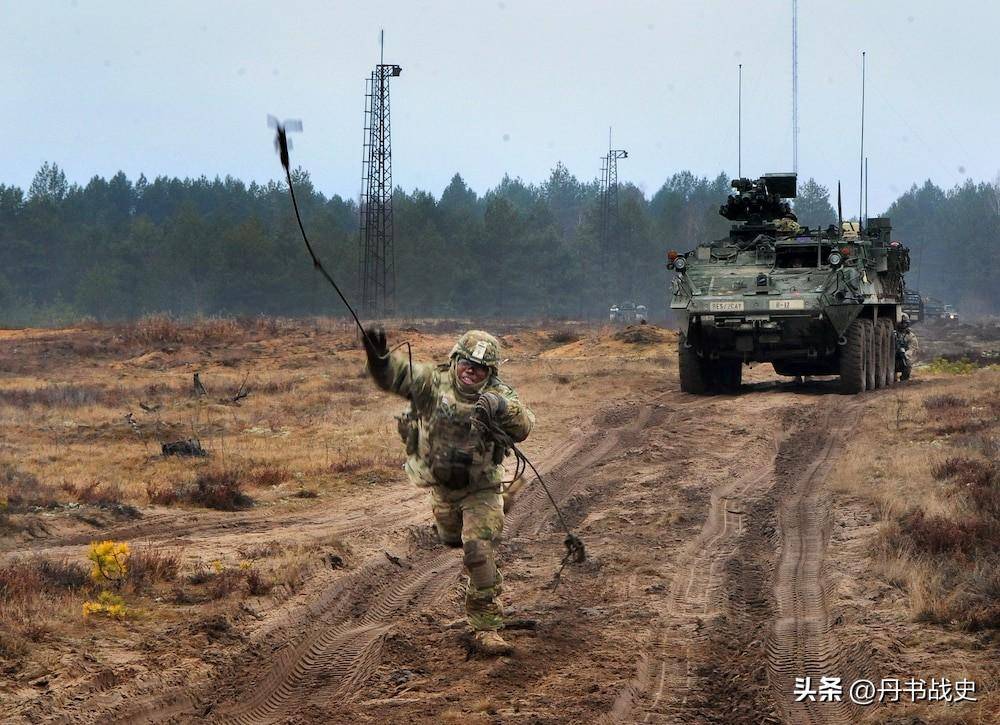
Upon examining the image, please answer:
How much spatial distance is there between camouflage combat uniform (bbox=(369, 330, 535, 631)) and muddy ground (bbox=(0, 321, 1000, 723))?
0.49 metres

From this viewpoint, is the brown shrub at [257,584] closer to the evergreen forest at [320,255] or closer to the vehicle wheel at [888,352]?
the vehicle wheel at [888,352]

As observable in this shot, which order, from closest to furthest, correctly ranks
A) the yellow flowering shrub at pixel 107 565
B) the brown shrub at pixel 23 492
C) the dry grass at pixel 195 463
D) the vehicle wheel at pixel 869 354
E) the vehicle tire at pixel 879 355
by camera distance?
the dry grass at pixel 195 463 < the yellow flowering shrub at pixel 107 565 < the brown shrub at pixel 23 492 < the vehicle wheel at pixel 869 354 < the vehicle tire at pixel 879 355

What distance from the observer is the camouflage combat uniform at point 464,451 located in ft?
21.8

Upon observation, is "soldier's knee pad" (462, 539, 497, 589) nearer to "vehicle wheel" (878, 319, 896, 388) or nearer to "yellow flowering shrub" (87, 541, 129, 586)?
"yellow flowering shrub" (87, 541, 129, 586)

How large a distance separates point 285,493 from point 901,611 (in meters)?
6.88

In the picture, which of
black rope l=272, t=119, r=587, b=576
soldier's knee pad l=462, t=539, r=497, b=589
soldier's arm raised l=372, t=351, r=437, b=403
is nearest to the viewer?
black rope l=272, t=119, r=587, b=576

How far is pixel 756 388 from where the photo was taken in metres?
22.2

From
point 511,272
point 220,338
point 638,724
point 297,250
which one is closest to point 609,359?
point 220,338

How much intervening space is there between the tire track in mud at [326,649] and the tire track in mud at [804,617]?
2150 millimetres

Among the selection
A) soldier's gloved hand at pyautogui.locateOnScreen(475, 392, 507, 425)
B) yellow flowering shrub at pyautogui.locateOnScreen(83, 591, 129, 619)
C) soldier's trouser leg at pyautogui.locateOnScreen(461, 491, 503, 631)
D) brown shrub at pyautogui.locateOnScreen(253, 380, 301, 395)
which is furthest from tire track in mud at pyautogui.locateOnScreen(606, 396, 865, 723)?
brown shrub at pyautogui.locateOnScreen(253, 380, 301, 395)

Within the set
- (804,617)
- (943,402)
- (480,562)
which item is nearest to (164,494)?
(480,562)

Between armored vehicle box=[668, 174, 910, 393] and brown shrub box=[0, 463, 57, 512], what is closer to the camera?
brown shrub box=[0, 463, 57, 512]

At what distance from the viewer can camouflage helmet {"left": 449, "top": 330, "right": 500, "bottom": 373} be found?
21.6 feet

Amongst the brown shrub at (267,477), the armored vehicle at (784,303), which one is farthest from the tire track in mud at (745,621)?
the armored vehicle at (784,303)
